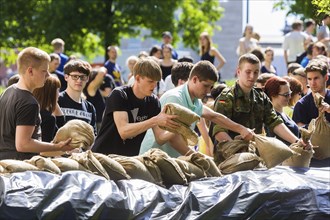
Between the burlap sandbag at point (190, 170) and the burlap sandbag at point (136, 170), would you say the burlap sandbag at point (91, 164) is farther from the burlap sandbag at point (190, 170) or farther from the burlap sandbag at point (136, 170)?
the burlap sandbag at point (190, 170)

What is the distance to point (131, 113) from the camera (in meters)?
8.05

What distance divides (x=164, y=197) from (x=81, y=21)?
27.4m

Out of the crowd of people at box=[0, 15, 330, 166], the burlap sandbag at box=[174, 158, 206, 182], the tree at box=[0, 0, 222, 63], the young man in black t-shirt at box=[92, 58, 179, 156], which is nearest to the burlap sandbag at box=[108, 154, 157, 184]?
the burlap sandbag at box=[174, 158, 206, 182]

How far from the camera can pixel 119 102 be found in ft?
26.1

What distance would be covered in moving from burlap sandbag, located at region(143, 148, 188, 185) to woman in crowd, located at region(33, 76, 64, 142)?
2.17 meters

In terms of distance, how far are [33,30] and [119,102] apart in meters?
26.8

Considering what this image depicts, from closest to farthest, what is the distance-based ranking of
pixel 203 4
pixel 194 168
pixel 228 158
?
pixel 194 168
pixel 228 158
pixel 203 4

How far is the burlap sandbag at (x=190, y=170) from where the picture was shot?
21.1 feet

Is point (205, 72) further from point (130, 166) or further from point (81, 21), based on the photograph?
point (81, 21)

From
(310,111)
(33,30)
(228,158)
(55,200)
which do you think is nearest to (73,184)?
(55,200)

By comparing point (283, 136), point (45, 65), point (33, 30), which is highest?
point (45, 65)

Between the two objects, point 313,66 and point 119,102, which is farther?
point 313,66

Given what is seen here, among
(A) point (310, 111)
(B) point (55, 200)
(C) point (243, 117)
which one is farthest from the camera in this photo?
(A) point (310, 111)

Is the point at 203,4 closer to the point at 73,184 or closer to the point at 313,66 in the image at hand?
the point at 313,66
